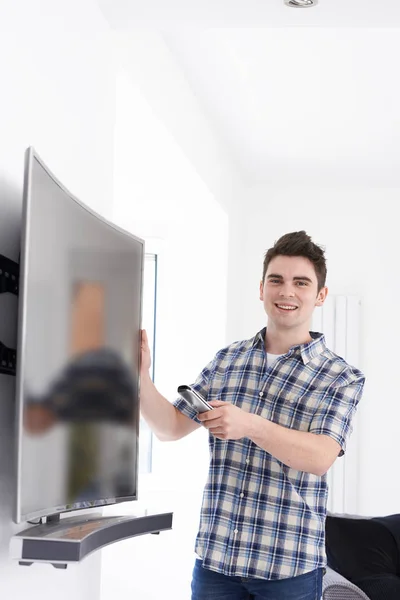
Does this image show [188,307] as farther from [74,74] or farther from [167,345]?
[74,74]

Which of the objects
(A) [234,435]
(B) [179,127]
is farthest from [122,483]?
(B) [179,127]

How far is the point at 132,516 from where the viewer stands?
195 cm

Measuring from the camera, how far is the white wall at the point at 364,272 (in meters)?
5.79

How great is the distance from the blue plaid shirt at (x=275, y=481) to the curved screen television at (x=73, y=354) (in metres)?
0.25

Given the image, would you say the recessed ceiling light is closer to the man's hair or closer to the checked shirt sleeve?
the man's hair

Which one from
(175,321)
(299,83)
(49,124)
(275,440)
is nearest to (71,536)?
(275,440)

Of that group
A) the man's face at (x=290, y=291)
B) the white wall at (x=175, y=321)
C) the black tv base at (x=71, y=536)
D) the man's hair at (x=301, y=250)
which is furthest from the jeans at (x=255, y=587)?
the white wall at (x=175, y=321)

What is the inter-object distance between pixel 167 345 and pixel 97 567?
2.77m

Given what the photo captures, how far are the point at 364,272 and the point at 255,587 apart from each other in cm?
404

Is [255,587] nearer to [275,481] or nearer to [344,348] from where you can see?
[275,481]

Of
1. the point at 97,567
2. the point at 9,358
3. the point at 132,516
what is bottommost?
the point at 97,567

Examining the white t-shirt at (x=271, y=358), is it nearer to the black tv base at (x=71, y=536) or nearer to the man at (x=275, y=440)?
the man at (x=275, y=440)

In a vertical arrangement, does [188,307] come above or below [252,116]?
below

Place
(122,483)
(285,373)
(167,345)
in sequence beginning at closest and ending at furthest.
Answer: (122,483) → (285,373) → (167,345)
